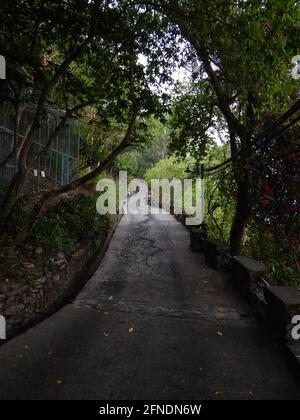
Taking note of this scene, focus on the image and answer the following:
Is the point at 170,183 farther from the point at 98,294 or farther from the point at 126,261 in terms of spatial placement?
the point at 98,294

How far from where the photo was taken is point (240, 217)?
10.2 metres

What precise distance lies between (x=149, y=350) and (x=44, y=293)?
286 cm

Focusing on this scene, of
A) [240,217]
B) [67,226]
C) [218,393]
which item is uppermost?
[240,217]

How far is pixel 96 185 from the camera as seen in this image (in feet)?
64.7

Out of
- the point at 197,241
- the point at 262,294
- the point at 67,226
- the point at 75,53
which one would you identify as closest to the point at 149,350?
the point at 262,294

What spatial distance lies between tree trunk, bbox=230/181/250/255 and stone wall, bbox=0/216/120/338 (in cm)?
437

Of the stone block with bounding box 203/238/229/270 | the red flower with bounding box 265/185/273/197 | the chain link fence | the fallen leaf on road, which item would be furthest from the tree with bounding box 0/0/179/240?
the fallen leaf on road

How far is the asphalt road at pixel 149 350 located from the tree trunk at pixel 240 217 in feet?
4.09

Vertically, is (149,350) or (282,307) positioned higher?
(282,307)

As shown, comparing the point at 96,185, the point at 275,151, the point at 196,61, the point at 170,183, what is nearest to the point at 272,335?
the point at 275,151

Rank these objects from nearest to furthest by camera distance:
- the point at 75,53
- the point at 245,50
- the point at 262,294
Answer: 1. the point at 245,50
2. the point at 75,53
3. the point at 262,294

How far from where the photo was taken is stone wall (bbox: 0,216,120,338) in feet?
20.5

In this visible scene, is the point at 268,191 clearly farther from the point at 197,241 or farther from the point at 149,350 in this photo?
the point at 149,350

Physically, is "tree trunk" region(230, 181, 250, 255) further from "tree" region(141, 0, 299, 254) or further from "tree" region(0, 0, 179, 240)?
"tree" region(0, 0, 179, 240)
